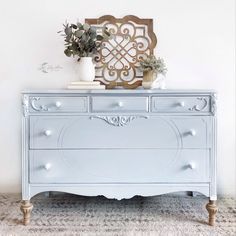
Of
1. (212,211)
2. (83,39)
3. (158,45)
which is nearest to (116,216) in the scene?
(212,211)

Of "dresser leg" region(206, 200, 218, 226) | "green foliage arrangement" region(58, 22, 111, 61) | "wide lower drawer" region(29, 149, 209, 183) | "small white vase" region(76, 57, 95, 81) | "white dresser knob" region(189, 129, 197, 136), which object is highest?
"green foliage arrangement" region(58, 22, 111, 61)

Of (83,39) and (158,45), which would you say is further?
(158,45)

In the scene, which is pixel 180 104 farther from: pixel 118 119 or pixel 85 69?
pixel 85 69

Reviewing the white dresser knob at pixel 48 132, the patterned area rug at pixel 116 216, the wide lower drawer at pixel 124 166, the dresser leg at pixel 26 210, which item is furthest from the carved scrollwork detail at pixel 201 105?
the dresser leg at pixel 26 210

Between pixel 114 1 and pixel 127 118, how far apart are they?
1106 mm

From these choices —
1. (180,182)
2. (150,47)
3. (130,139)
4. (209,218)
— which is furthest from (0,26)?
(209,218)

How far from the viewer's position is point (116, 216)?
238 cm

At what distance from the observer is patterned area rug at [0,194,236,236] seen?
215cm

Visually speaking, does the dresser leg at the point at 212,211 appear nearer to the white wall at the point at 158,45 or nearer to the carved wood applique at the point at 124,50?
the white wall at the point at 158,45

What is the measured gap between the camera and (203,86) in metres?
2.79

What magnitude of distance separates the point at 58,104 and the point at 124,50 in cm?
87

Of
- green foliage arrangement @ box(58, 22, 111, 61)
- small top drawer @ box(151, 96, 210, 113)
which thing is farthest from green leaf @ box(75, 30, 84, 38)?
small top drawer @ box(151, 96, 210, 113)

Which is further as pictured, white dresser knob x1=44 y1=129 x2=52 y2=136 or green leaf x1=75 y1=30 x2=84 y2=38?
green leaf x1=75 y1=30 x2=84 y2=38

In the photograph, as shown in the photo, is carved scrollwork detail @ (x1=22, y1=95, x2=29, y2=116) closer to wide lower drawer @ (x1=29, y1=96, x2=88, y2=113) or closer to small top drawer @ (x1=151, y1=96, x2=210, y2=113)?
wide lower drawer @ (x1=29, y1=96, x2=88, y2=113)
